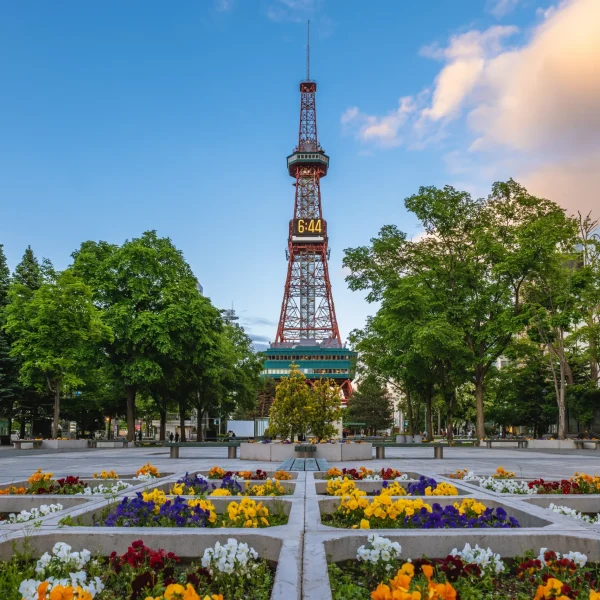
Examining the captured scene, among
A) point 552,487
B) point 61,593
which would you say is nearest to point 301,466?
point 552,487

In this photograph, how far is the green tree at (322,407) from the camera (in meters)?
21.9

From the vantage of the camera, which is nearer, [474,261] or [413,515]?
[413,515]

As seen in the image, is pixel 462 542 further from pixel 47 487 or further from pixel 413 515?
pixel 47 487

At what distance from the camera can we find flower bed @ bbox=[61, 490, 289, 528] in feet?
22.3

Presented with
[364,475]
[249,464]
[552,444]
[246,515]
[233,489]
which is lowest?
[552,444]

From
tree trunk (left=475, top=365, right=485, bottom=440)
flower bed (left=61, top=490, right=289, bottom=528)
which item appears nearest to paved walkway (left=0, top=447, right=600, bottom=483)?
flower bed (left=61, top=490, right=289, bottom=528)

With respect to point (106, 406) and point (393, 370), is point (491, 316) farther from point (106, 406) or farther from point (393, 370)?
point (106, 406)

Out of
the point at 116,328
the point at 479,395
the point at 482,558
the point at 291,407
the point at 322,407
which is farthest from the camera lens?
the point at 479,395

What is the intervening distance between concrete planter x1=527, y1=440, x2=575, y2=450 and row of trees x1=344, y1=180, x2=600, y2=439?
64 cm

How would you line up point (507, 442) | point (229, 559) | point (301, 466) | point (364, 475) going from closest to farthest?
point (229, 559) < point (364, 475) < point (301, 466) < point (507, 442)

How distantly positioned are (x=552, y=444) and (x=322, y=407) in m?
21.9

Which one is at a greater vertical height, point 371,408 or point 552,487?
point 552,487

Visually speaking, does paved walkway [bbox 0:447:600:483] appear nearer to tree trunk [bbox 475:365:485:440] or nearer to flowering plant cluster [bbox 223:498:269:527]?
flowering plant cluster [bbox 223:498:269:527]

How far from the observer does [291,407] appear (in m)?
22.1
